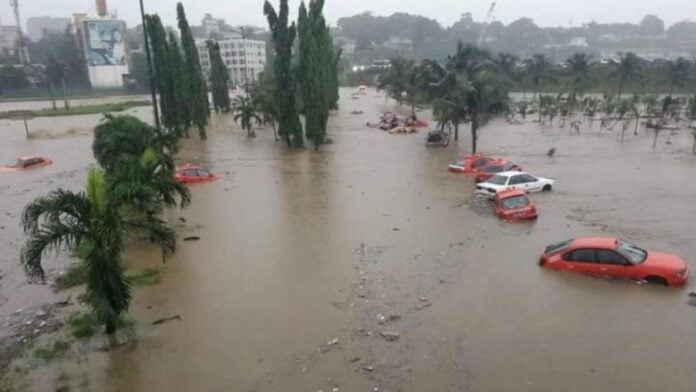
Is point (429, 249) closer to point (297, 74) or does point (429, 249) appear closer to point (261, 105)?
point (297, 74)

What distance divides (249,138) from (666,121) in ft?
116

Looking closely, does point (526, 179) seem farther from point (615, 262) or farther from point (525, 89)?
point (525, 89)

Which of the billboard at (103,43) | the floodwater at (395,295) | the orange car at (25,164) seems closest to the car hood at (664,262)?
the floodwater at (395,295)

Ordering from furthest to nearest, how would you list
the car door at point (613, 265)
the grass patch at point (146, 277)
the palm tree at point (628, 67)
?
1. the palm tree at point (628, 67)
2. the grass patch at point (146, 277)
3. the car door at point (613, 265)

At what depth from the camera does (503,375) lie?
31.6ft

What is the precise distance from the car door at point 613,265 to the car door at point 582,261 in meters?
0.12

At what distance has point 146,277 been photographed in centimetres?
1483

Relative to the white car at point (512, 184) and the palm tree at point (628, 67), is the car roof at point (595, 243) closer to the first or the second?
the white car at point (512, 184)

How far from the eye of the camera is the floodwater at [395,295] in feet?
32.4

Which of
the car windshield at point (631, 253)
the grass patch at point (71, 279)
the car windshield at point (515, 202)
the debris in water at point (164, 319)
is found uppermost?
the car windshield at point (631, 253)

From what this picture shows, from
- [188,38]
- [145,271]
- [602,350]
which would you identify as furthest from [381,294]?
[188,38]

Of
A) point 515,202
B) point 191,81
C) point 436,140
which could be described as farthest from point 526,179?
point 191,81

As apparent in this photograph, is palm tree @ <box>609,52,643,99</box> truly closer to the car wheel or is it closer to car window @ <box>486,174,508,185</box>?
car window @ <box>486,174,508,185</box>

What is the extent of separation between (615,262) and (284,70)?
93.3 ft
